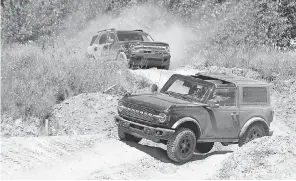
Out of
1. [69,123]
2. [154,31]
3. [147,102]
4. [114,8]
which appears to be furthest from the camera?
[114,8]

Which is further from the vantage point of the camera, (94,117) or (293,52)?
(293,52)

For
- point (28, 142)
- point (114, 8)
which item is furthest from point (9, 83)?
point (114, 8)

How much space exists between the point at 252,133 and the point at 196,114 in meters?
2.03

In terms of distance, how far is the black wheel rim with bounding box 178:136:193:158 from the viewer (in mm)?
10664

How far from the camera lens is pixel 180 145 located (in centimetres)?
1064

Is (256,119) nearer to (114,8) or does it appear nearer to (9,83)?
(9,83)

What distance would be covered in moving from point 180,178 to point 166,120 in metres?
1.22

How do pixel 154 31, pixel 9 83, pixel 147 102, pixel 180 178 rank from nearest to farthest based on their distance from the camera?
pixel 180 178
pixel 147 102
pixel 9 83
pixel 154 31

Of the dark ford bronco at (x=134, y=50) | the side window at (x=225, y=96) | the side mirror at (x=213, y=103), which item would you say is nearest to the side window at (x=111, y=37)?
the dark ford bronco at (x=134, y=50)

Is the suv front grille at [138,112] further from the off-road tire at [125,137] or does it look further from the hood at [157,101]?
the off-road tire at [125,137]

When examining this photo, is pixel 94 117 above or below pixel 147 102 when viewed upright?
below

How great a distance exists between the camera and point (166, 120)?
1041 centimetres

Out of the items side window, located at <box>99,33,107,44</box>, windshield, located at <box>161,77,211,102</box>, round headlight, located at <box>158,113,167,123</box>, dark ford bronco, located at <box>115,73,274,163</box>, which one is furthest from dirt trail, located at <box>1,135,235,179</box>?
side window, located at <box>99,33,107,44</box>

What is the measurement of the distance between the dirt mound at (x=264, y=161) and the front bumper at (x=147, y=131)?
1320 millimetres
